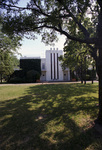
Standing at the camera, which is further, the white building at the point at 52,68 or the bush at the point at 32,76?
the white building at the point at 52,68

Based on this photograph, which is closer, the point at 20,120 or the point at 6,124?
the point at 6,124

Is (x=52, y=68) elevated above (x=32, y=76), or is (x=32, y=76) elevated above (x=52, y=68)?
(x=52, y=68)

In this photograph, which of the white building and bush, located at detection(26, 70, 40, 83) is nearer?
bush, located at detection(26, 70, 40, 83)

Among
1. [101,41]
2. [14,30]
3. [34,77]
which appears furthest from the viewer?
[34,77]

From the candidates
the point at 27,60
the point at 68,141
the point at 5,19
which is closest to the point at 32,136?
the point at 68,141

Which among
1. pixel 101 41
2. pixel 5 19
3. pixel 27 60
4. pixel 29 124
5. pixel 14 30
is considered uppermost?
pixel 27 60

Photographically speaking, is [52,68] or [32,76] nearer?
[32,76]

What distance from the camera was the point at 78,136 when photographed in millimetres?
2750

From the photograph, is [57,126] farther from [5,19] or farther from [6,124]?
[5,19]

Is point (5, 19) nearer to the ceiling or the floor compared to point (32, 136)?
nearer to the ceiling

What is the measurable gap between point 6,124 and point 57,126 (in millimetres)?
1935

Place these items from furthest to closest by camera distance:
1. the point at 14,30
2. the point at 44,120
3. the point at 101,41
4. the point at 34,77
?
the point at 34,77 → the point at 14,30 → the point at 44,120 → the point at 101,41

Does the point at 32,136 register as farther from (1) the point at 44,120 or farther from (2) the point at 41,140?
(1) the point at 44,120

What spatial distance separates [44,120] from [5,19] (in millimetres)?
5581
